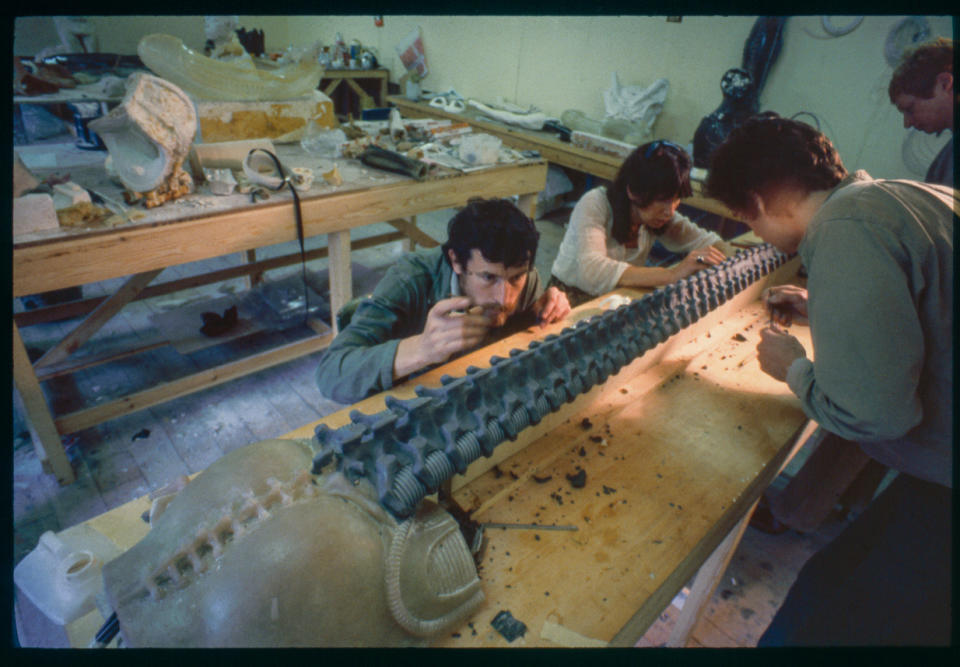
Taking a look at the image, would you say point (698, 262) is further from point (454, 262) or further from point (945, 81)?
point (945, 81)

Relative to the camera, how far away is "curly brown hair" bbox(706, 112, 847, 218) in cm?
145

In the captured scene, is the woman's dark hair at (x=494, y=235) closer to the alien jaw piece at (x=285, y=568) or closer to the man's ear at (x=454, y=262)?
the man's ear at (x=454, y=262)

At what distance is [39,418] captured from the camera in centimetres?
243

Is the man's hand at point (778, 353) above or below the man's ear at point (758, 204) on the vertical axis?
below

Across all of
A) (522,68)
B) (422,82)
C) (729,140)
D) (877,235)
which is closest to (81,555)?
(877,235)

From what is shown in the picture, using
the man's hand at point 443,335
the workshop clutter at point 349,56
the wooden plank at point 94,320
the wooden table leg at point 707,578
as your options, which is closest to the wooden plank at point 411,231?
the wooden plank at point 94,320

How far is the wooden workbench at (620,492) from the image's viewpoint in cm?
95

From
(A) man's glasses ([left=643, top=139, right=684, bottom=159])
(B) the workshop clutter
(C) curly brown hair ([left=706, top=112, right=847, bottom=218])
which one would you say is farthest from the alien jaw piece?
(B) the workshop clutter

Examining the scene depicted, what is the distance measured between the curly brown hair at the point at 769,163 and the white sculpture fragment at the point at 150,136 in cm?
232

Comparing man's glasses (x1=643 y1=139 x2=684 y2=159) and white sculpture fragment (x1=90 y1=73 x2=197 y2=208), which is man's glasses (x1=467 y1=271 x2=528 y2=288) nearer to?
man's glasses (x1=643 y1=139 x2=684 y2=159)

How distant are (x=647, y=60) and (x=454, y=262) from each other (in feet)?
14.6

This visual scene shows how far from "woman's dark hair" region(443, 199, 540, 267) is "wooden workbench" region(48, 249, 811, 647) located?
292 mm
